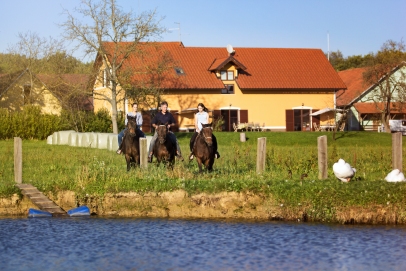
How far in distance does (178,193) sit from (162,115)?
18.0ft

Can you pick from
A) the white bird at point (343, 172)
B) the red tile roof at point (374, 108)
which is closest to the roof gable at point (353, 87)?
A: the red tile roof at point (374, 108)

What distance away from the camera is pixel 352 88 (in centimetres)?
8081

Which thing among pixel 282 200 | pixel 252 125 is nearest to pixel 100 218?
pixel 282 200

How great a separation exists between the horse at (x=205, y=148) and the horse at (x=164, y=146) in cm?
93

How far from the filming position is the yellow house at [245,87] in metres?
69.5

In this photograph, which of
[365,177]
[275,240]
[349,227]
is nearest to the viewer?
[275,240]

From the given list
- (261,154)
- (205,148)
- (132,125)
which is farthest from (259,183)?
(132,125)

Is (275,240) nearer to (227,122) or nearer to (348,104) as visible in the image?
(227,122)

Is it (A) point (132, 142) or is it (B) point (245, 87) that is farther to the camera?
(B) point (245, 87)

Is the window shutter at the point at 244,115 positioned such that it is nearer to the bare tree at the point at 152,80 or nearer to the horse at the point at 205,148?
the bare tree at the point at 152,80

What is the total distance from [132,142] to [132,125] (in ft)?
1.87

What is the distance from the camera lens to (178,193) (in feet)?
65.6

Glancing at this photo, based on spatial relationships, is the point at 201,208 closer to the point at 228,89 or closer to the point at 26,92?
the point at 228,89

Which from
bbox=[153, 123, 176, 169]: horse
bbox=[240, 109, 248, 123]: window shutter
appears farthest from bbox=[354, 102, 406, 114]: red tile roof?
bbox=[153, 123, 176, 169]: horse
